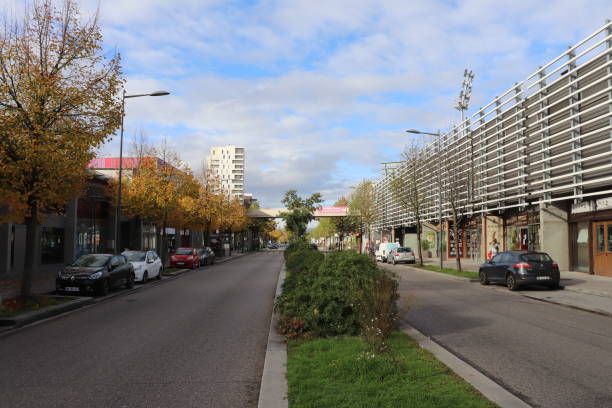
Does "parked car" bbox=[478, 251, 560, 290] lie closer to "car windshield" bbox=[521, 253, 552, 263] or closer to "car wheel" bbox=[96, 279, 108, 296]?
"car windshield" bbox=[521, 253, 552, 263]

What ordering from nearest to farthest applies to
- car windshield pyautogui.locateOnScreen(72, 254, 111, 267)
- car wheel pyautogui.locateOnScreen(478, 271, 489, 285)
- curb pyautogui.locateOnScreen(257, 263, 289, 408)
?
curb pyautogui.locateOnScreen(257, 263, 289, 408), car windshield pyautogui.locateOnScreen(72, 254, 111, 267), car wheel pyautogui.locateOnScreen(478, 271, 489, 285)

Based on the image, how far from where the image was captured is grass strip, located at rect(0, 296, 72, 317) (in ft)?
37.1

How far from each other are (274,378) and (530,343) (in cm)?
478

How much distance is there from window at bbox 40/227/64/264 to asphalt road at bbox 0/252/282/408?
1387cm

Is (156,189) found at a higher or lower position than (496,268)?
higher

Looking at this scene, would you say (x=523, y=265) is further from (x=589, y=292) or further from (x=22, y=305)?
(x=22, y=305)

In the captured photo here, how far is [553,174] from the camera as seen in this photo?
23.2m

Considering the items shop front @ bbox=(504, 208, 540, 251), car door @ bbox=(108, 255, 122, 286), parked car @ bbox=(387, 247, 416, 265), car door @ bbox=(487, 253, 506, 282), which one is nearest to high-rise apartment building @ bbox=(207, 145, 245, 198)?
parked car @ bbox=(387, 247, 416, 265)

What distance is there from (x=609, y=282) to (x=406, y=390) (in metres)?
16.4

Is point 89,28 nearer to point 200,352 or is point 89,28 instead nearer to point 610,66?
point 200,352

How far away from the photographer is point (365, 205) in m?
54.1

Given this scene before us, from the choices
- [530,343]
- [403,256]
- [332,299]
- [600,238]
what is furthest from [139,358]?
[403,256]

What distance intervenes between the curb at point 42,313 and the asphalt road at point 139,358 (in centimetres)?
41

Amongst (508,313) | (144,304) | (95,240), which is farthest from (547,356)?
(95,240)
